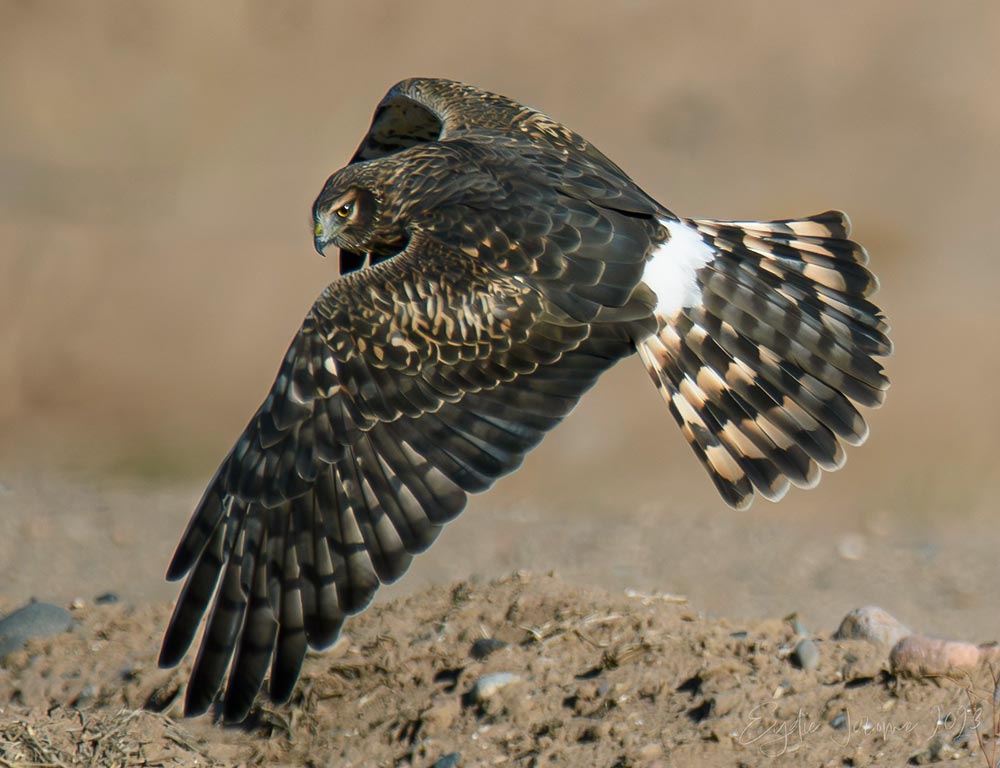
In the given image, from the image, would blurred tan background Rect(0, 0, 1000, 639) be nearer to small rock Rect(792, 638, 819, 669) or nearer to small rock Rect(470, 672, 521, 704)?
→ small rock Rect(792, 638, 819, 669)

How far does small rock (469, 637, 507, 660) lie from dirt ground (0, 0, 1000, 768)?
57mm

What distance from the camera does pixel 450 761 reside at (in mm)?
4344

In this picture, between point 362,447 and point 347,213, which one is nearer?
point 362,447

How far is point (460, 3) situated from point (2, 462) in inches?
319

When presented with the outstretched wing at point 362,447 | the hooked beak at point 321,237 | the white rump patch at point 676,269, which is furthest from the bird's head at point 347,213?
the white rump patch at point 676,269

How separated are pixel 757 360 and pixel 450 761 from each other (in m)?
1.64

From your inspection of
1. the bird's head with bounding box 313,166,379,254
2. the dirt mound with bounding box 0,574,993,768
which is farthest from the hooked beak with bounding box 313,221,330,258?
the dirt mound with bounding box 0,574,993,768

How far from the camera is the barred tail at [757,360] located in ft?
15.7

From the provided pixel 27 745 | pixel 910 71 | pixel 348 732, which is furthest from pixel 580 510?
pixel 910 71

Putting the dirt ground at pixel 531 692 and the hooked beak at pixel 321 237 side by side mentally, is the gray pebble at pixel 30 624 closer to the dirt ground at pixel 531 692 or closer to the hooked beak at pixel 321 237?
the dirt ground at pixel 531 692

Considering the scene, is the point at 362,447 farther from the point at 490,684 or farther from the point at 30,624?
the point at 30,624

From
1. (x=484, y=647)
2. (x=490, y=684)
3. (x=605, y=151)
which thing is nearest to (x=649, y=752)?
(x=490, y=684)

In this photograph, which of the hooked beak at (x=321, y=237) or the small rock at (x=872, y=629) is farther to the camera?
the hooked beak at (x=321, y=237)

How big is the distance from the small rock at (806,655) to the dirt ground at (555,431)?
0.04 m
